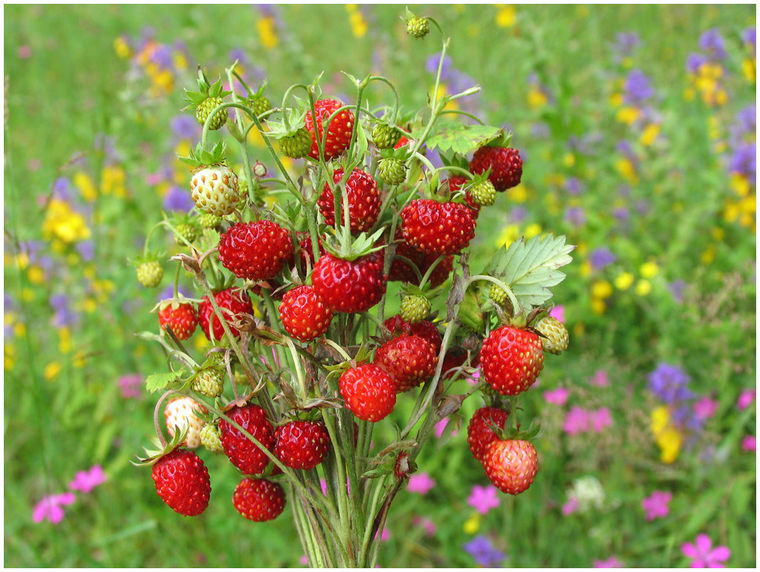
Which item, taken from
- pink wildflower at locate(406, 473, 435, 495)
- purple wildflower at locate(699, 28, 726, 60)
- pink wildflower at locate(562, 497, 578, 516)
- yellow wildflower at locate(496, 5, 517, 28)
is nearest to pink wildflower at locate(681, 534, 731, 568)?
pink wildflower at locate(562, 497, 578, 516)

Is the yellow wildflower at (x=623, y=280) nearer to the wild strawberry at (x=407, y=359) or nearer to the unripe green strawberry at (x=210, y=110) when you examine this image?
the wild strawberry at (x=407, y=359)

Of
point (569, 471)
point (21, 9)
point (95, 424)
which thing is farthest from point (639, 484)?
point (21, 9)

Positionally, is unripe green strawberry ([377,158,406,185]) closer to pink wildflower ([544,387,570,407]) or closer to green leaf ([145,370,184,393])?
green leaf ([145,370,184,393])

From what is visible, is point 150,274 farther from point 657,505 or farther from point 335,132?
point 657,505

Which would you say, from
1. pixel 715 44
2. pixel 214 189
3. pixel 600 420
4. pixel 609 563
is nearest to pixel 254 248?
pixel 214 189

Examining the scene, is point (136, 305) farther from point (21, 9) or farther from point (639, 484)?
point (21, 9)
